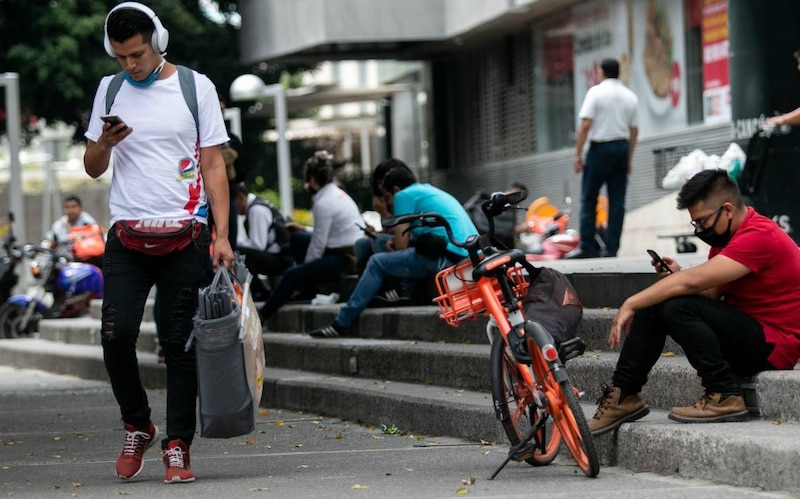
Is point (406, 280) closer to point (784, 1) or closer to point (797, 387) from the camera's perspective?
point (784, 1)

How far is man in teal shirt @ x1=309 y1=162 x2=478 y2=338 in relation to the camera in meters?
10.5

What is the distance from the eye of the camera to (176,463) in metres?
6.61

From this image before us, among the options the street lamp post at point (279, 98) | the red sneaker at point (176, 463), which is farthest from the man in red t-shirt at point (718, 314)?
the street lamp post at point (279, 98)

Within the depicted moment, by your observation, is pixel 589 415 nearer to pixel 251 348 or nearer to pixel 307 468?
pixel 307 468

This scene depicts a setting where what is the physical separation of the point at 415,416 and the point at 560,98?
1495 centimetres

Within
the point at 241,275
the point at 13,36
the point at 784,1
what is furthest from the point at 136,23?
the point at 13,36

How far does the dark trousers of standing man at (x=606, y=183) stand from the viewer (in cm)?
1294

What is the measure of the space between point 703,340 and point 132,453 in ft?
8.18

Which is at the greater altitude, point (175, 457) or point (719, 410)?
point (719, 410)

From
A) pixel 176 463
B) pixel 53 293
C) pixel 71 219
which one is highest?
pixel 71 219

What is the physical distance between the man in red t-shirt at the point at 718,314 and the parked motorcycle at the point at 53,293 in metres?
12.5

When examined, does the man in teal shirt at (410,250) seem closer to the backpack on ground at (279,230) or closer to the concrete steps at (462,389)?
the concrete steps at (462,389)

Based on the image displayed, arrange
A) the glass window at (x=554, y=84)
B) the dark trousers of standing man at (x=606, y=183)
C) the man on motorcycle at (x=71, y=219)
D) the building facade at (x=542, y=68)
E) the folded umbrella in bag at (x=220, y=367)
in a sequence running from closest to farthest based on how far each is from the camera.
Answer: the folded umbrella in bag at (x=220, y=367) → the building facade at (x=542, y=68) → the dark trousers of standing man at (x=606, y=183) → the man on motorcycle at (x=71, y=219) → the glass window at (x=554, y=84)

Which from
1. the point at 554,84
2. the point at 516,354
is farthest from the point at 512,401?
the point at 554,84
